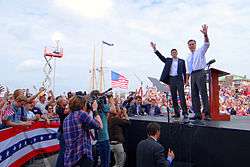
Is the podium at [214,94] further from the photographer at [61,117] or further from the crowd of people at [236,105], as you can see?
the crowd of people at [236,105]

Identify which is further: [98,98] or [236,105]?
[236,105]

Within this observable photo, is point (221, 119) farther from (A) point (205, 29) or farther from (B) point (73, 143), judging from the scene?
(B) point (73, 143)

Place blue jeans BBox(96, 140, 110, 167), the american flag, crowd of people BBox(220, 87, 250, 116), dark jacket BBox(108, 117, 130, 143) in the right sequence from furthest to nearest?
crowd of people BBox(220, 87, 250, 116), the american flag, dark jacket BBox(108, 117, 130, 143), blue jeans BBox(96, 140, 110, 167)

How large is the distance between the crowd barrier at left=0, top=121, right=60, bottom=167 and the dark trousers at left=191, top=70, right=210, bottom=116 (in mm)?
3343

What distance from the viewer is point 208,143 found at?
20.5 ft

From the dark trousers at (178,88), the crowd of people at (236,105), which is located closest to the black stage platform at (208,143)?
the dark trousers at (178,88)

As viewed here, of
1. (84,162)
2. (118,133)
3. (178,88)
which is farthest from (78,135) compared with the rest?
(178,88)

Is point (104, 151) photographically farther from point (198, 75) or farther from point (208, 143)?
point (198, 75)

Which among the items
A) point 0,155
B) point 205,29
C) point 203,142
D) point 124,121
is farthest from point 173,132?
point 0,155

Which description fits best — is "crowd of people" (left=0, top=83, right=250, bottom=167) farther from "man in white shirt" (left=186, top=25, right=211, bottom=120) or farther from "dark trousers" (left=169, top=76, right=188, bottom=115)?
"man in white shirt" (left=186, top=25, right=211, bottom=120)

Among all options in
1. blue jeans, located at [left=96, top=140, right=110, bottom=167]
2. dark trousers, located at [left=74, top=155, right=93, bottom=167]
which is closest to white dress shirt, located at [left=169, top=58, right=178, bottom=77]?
blue jeans, located at [left=96, top=140, right=110, bottom=167]

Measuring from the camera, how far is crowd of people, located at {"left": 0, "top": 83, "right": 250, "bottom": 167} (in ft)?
17.9

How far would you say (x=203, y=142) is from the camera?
634 centimetres

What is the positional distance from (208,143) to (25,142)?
11.9 ft
